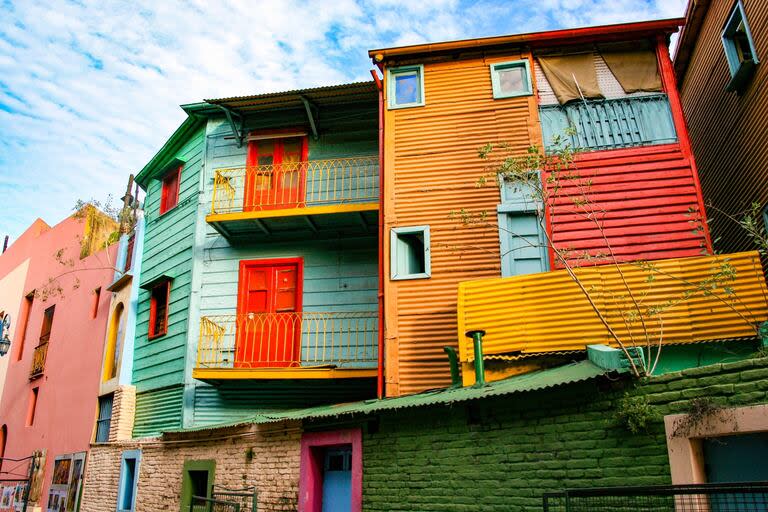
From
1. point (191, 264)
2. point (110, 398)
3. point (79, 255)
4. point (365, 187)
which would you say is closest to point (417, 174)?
point (365, 187)

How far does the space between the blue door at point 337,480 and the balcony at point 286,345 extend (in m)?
2.09

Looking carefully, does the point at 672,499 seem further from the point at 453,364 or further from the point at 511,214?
the point at 511,214

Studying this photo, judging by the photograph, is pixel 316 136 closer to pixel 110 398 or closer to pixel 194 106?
pixel 194 106

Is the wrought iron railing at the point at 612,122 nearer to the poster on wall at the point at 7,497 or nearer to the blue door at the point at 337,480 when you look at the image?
the blue door at the point at 337,480

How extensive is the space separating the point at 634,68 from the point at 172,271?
1088 cm

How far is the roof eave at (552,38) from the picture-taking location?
1250cm

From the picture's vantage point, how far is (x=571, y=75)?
42.1 feet

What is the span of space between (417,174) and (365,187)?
1750 mm

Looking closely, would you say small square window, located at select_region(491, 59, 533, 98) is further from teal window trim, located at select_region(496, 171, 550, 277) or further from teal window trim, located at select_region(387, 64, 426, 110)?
teal window trim, located at select_region(496, 171, 550, 277)

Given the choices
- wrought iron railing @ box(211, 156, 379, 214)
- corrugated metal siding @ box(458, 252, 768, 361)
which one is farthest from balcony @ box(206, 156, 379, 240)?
corrugated metal siding @ box(458, 252, 768, 361)

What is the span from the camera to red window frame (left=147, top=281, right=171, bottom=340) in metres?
14.9

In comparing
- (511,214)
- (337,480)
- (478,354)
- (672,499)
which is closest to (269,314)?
(337,480)

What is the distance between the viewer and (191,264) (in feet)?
47.7

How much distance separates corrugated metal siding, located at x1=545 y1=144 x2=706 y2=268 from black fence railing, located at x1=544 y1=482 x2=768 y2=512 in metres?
5.26
